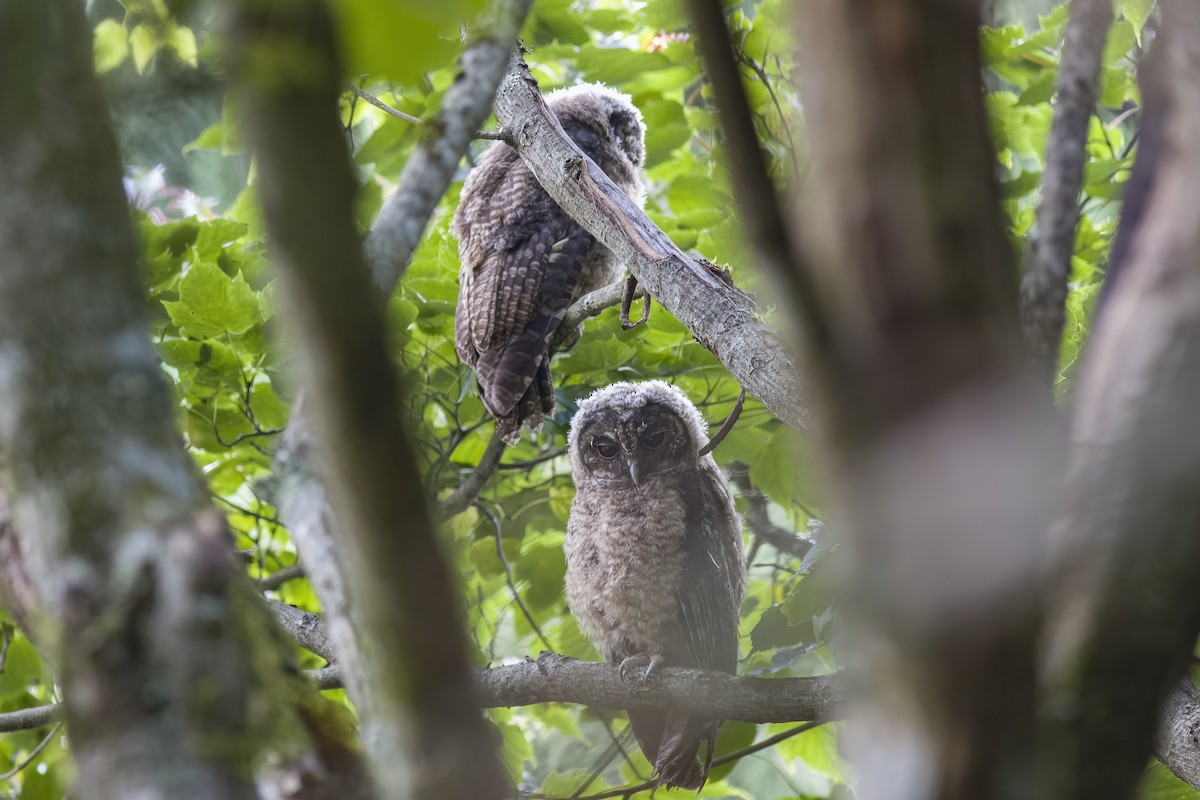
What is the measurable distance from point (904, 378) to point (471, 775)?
479 mm

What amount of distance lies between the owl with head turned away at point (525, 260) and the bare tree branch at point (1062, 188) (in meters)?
2.92

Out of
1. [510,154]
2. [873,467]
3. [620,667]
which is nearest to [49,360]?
[873,467]

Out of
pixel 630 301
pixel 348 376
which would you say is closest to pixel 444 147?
pixel 348 376

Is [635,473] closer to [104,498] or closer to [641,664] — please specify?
[641,664]

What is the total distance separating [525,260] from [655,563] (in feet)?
5.44

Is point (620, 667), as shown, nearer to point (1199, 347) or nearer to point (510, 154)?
point (1199, 347)

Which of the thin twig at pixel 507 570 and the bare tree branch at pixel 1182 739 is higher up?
the thin twig at pixel 507 570

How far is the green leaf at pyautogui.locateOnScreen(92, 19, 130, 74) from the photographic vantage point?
2451 millimetres

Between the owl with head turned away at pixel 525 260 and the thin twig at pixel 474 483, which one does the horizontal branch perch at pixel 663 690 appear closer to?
the thin twig at pixel 474 483

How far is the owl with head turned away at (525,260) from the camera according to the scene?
4.42 metres

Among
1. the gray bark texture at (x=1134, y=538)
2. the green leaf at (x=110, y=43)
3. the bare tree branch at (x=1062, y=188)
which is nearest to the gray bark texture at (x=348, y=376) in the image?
the gray bark texture at (x=1134, y=538)

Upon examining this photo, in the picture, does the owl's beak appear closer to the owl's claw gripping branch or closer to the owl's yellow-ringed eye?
the owl's yellow-ringed eye

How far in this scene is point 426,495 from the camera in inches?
33.1

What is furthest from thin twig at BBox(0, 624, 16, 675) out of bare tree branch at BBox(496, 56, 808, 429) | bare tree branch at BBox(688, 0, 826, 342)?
bare tree branch at BBox(688, 0, 826, 342)
